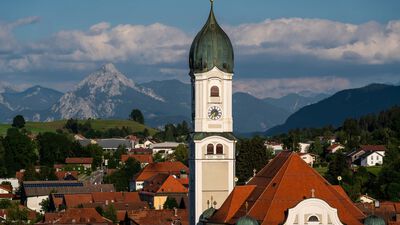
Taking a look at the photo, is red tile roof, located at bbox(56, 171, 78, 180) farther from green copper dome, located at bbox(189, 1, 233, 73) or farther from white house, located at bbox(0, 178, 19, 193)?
green copper dome, located at bbox(189, 1, 233, 73)

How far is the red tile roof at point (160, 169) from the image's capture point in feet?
534

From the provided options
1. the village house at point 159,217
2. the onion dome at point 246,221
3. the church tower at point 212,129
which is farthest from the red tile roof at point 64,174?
the onion dome at point 246,221

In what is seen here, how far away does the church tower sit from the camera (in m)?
77.4

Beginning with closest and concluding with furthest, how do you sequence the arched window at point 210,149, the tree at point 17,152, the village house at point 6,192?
1. the arched window at point 210,149
2. the village house at point 6,192
3. the tree at point 17,152

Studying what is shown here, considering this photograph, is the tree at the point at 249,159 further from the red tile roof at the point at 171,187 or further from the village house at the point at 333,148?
the village house at the point at 333,148

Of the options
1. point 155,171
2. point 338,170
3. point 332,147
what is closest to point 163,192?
point 338,170

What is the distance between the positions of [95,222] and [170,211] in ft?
22.9

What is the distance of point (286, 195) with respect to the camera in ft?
227

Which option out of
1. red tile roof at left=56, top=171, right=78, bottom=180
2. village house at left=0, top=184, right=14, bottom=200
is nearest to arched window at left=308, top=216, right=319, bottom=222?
village house at left=0, top=184, right=14, bottom=200

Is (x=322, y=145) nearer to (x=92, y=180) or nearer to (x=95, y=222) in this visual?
(x=92, y=180)

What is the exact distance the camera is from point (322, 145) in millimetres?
196875

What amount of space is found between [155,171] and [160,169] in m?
1.99

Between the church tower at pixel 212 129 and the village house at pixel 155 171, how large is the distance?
81.1 m

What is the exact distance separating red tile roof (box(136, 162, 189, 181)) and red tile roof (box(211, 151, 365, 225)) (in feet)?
294
